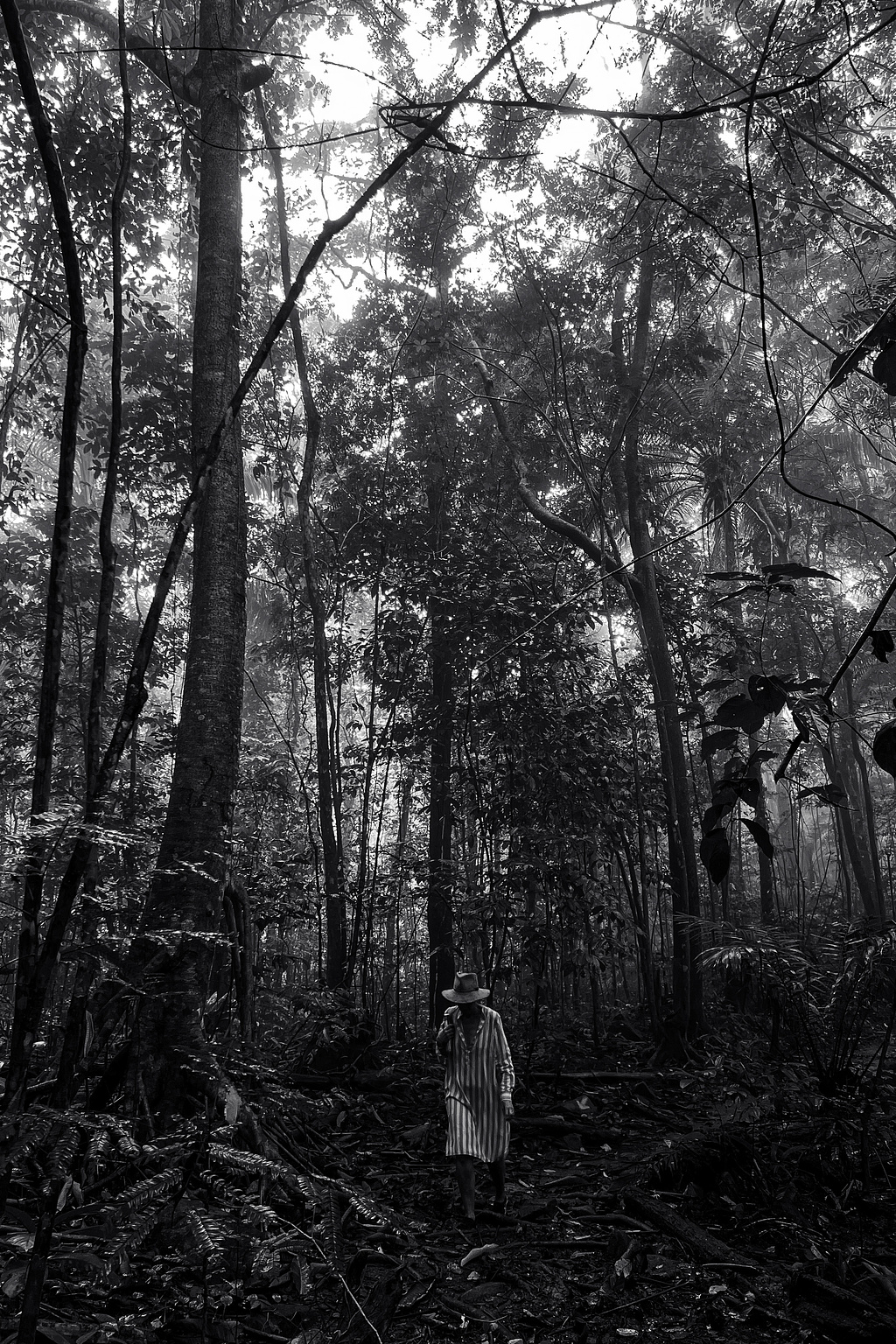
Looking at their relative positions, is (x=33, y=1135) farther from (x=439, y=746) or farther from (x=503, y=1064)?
(x=439, y=746)

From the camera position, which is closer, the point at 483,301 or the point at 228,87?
the point at 228,87

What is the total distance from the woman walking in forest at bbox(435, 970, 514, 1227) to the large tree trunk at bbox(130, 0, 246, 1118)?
1681mm

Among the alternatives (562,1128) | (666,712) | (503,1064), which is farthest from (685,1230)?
(666,712)

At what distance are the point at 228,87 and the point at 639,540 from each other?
214 inches

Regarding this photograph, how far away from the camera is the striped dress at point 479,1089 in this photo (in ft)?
15.7

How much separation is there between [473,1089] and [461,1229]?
78 centimetres

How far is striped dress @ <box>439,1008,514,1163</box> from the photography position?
478cm

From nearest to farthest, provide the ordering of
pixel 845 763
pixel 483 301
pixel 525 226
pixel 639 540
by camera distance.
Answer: pixel 639 540 → pixel 525 226 → pixel 483 301 → pixel 845 763

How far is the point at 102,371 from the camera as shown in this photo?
1290cm

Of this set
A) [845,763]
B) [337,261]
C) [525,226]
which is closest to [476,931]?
[525,226]

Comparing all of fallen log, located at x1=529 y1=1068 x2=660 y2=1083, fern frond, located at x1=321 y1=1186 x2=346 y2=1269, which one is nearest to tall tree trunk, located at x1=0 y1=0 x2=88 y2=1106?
fern frond, located at x1=321 y1=1186 x2=346 y2=1269

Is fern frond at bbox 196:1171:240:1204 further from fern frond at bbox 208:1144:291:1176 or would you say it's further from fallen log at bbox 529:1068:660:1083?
fallen log at bbox 529:1068:660:1083

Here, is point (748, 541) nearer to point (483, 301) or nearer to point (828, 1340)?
point (483, 301)

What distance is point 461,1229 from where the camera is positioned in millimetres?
4383
